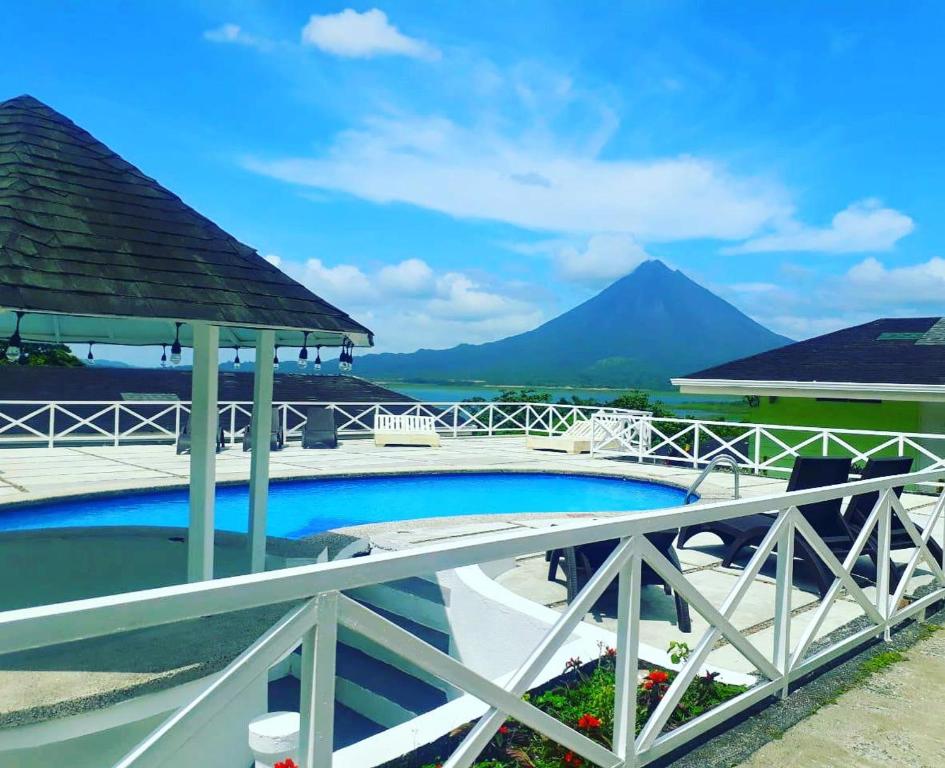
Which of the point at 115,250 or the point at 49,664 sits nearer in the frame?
the point at 49,664

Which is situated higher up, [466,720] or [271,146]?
[271,146]

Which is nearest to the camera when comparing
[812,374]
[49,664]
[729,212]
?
[49,664]

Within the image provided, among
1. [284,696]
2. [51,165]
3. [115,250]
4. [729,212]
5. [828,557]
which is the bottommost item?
[284,696]

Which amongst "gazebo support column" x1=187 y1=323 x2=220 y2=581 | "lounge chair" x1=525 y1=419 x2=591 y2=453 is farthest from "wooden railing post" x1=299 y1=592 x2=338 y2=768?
"lounge chair" x1=525 y1=419 x2=591 y2=453

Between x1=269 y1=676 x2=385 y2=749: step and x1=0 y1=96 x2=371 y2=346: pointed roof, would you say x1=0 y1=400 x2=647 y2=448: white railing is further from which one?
x1=269 y1=676 x2=385 y2=749: step

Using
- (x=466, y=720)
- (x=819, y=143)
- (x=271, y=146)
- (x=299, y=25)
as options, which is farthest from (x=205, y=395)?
(x=819, y=143)

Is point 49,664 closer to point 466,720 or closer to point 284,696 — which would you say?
point 284,696

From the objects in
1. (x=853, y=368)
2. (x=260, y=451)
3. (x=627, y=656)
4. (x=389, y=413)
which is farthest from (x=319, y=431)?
(x=627, y=656)

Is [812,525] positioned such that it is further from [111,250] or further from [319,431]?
[319,431]

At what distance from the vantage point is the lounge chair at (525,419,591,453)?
1836 centimetres

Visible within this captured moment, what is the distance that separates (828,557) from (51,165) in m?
6.12

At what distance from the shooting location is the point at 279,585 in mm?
1841

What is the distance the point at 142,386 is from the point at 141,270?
88.0 feet

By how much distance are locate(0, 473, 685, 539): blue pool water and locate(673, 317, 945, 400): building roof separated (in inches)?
209
